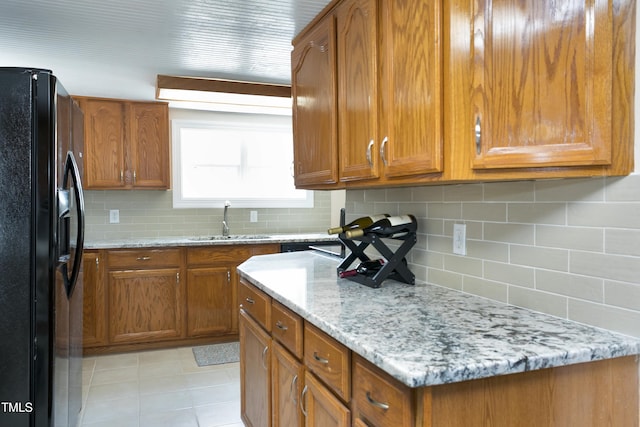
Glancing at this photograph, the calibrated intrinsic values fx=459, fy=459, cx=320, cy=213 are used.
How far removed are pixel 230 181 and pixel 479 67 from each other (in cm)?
370

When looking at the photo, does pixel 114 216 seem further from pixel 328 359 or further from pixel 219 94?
pixel 328 359

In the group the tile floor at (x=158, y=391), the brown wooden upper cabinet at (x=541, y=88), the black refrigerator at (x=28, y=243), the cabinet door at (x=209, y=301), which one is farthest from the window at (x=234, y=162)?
the brown wooden upper cabinet at (x=541, y=88)

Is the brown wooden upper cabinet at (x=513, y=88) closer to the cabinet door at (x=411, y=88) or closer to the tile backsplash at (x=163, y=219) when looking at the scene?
the cabinet door at (x=411, y=88)

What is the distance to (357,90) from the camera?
1.91m

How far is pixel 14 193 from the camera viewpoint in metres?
1.92

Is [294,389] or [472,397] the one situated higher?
[472,397]

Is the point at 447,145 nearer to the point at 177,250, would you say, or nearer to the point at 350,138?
the point at 350,138

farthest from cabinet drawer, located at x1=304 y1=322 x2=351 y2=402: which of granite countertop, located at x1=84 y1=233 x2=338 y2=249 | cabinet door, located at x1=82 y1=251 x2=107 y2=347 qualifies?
cabinet door, located at x1=82 y1=251 x2=107 y2=347

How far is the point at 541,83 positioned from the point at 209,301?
3356 mm

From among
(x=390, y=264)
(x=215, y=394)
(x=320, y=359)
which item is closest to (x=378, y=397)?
(x=320, y=359)

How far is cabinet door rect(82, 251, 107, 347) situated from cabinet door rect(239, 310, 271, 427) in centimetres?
180

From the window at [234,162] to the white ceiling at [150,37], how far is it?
3.40 feet

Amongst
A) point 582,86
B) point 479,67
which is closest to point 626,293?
point 582,86

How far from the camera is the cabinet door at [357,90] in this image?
5.82 feet
